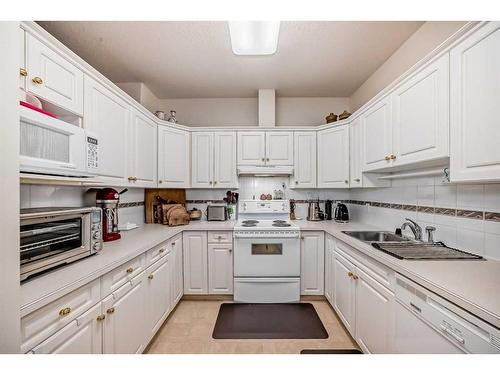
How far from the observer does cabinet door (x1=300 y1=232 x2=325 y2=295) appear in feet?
8.45

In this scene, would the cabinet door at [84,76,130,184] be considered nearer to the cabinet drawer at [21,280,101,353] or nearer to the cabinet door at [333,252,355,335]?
the cabinet drawer at [21,280,101,353]

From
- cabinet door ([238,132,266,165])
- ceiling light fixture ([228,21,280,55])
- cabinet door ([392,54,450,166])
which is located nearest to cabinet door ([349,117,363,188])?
cabinet door ([392,54,450,166])

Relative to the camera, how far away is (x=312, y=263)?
8.49 ft

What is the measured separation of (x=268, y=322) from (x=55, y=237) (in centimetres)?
189

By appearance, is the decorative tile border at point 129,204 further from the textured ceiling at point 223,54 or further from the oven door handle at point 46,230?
the textured ceiling at point 223,54

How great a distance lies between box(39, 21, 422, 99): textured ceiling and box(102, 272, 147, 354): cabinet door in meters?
2.00

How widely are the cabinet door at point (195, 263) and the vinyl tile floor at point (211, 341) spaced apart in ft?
1.08

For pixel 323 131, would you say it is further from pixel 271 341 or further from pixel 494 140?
pixel 271 341

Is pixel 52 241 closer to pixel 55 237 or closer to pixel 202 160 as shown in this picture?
pixel 55 237

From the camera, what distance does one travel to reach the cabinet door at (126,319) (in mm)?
1285

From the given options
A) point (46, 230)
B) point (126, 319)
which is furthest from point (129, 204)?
point (46, 230)

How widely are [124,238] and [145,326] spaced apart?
724mm

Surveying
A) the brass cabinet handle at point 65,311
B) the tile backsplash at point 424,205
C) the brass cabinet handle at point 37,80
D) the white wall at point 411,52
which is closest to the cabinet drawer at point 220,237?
the tile backsplash at point 424,205

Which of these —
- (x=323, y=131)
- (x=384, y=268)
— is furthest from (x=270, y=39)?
(x=384, y=268)
